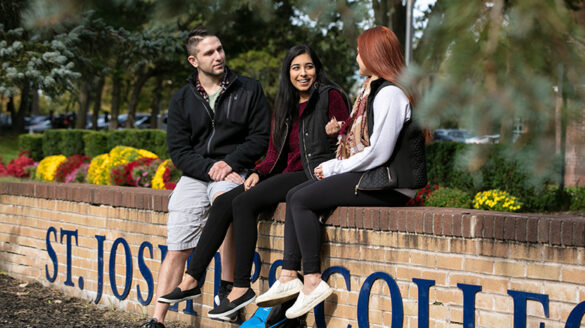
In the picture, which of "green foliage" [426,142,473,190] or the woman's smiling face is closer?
the woman's smiling face

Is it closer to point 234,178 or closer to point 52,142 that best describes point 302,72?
point 234,178

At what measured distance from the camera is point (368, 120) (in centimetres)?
403

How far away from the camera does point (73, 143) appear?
1939 centimetres

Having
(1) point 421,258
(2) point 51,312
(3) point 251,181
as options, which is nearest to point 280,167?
(3) point 251,181

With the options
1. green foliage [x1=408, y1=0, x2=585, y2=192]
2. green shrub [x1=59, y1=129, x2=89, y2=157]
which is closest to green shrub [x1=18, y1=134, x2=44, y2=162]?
green shrub [x1=59, y1=129, x2=89, y2=157]

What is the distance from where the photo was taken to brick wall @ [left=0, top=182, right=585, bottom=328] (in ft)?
11.2

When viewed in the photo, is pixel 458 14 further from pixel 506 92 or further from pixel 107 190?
pixel 107 190

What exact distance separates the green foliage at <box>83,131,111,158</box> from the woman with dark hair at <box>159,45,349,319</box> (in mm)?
14869

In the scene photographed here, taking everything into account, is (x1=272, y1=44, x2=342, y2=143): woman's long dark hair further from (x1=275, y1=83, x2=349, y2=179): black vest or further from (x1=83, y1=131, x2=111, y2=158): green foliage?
(x1=83, y1=131, x2=111, y2=158): green foliage

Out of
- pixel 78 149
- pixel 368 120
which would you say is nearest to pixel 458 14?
pixel 368 120

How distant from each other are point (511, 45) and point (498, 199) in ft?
19.7

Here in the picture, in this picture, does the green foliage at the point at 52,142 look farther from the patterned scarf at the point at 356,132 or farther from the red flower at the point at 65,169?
the patterned scarf at the point at 356,132

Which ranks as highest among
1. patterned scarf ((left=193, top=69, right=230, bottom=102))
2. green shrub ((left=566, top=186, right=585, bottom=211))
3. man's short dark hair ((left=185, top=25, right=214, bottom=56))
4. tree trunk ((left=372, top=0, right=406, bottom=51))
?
tree trunk ((left=372, top=0, right=406, bottom=51))

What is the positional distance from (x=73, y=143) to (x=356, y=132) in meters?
16.6
